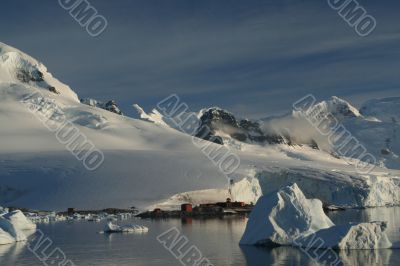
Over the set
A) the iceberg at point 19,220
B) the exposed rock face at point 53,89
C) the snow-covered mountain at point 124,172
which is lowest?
the iceberg at point 19,220

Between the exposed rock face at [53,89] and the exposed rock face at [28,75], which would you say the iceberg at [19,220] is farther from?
the exposed rock face at [53,89]

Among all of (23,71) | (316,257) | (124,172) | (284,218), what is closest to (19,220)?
(284,218)

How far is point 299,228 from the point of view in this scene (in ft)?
132

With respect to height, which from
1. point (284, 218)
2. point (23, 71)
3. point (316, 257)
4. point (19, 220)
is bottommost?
point (316, 257)

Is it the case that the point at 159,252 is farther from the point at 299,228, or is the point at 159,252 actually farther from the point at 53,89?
the point at 53,89

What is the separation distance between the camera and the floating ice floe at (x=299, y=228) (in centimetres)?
3744

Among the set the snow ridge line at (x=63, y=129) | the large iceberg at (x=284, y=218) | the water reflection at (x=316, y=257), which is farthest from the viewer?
the snow ridge line at (x=63, y=129)

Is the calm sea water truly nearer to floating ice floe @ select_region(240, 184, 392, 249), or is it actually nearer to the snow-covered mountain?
floating ice floe @ select_region(240, 184, 392, 249)

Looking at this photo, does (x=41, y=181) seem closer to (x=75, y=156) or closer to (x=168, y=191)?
(x=75, y=156)

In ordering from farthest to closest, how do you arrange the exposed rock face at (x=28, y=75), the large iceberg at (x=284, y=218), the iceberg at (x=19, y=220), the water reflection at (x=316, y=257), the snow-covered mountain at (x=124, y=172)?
the exposed rock face at (x=28, y=75) < the snow-covered mountain at (x=124, y=172) < the iceberg at (x=19, y=220) < the large iceberg at (x=284, y=218) < the water reflection at (x=316, y=257)

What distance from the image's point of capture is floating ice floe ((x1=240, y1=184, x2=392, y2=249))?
37.4 meters

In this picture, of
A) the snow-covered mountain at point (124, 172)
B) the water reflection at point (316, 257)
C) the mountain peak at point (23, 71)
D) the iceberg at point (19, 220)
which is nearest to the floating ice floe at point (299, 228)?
the water reflection at point (316, 257)

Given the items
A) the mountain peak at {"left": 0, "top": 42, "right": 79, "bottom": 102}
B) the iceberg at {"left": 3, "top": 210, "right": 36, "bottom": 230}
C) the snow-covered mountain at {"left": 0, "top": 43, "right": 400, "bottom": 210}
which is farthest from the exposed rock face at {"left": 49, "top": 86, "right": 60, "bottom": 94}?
the iceberg at {"left": 3, "top": 210, "right": 36, "bottom": 230}

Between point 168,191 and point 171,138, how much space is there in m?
53.8
